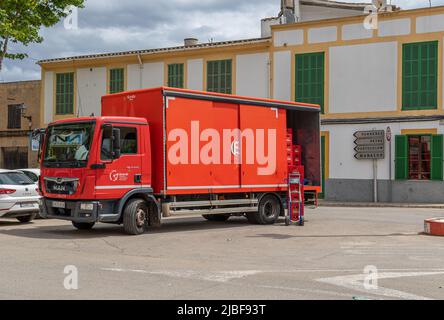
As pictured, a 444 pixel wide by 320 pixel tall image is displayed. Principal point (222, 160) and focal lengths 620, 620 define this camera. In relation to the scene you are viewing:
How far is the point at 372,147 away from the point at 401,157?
4.28 feet

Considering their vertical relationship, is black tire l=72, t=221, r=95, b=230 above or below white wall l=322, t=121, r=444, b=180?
below

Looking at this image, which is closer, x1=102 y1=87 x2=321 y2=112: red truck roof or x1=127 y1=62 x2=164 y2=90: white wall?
x1=102 y1=87 x2=321 y2=112: red truck roof

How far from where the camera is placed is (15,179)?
52.6 feet

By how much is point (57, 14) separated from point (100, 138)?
10372 mm

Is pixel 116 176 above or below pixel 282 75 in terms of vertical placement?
below

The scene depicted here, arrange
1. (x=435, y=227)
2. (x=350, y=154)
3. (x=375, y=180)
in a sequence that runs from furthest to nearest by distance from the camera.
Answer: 1. (x=350, y=154)
2. (x=375, y=180)
3. (x=435, y=227)

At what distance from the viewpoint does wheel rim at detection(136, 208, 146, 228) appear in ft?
45.4

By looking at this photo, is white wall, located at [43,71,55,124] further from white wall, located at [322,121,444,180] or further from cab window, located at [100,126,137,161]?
cab window, located at [100,126,137,161]

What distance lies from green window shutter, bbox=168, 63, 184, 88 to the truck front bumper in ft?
61.9

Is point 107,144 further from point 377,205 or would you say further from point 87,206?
point 377,205

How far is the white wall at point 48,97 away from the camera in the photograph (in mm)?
35219

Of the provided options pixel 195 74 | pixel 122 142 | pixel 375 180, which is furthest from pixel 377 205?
pixel 122 142

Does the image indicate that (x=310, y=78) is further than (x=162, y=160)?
Yes

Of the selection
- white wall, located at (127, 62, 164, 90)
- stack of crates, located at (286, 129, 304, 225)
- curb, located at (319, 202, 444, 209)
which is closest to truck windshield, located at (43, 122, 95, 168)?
stack of crates, located at (286, 129, 304, 225)
